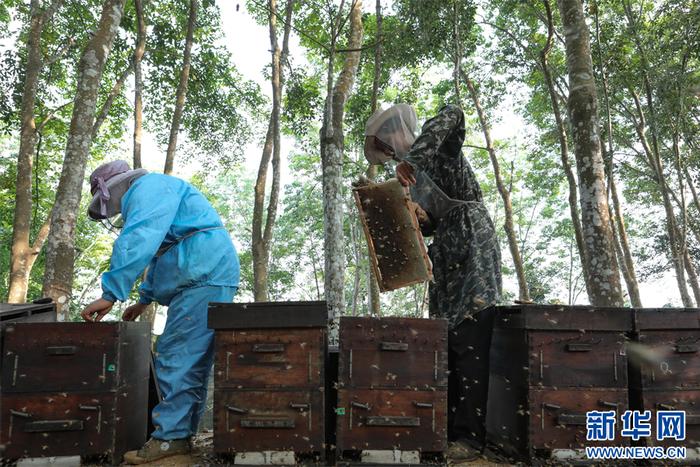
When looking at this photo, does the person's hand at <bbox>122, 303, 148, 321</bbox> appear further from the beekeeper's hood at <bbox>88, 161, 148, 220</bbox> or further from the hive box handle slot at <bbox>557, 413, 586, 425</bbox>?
the hive box handle slot at <bbox>557, 413, 586, 425</bbox>

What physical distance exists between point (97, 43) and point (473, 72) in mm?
12613

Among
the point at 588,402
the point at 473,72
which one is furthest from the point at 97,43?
the point at 473,72

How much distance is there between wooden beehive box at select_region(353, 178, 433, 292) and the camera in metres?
3.32

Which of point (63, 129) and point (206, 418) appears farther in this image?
point (63, 129)

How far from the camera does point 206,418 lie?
7.29 m

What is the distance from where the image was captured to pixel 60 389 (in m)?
2.87

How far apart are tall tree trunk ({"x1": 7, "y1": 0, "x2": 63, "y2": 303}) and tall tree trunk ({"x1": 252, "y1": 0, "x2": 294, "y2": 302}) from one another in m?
4.33

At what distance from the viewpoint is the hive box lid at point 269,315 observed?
9.34 ft

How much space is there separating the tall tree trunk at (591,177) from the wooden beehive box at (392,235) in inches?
130

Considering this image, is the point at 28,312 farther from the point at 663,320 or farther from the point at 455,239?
the point at 663,320

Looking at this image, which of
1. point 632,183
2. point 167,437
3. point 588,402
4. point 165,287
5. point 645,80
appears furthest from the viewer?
point 632,183

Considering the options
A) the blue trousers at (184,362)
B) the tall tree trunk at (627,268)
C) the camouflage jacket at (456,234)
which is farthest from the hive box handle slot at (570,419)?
the tall tree trunk at (627,268)

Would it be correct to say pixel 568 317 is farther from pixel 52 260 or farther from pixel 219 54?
pixel 219 54

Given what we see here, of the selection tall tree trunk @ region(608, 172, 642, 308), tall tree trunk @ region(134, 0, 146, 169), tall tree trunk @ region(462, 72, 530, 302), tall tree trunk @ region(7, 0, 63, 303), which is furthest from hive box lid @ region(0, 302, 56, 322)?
tall tree trunk @ region(462, 72, 530, 302)
